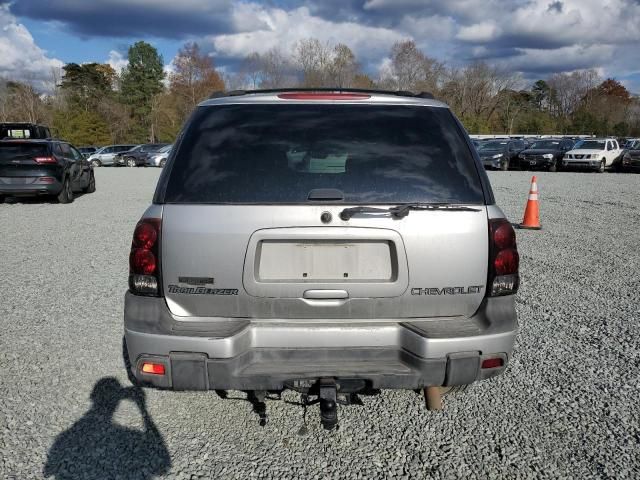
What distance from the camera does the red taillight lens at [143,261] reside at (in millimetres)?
2451

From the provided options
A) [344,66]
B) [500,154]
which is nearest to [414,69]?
[344,66]

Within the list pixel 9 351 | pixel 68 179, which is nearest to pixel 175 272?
pixel 9 351

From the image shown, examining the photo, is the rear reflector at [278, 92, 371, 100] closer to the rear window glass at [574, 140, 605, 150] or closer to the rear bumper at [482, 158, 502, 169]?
the rear bumper at [482, 158, 502, 169]

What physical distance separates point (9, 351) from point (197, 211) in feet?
8.52

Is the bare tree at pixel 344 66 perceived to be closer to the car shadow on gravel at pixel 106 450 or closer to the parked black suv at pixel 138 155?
the parked black suv at pixel 138 155

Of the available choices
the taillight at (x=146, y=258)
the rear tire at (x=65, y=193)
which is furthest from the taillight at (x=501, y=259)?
the rear tire at (x=65, y=193)

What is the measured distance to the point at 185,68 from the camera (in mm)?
63469

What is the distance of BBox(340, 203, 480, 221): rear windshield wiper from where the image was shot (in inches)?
93.9

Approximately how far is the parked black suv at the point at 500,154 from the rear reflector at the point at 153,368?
25657 millimetres

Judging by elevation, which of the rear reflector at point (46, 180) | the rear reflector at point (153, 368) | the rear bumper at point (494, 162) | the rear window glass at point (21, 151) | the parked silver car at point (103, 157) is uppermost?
the rear window glass at point (21, 151)

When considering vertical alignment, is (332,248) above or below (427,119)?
below

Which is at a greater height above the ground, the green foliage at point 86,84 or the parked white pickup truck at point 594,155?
the green foliage at point 86,84

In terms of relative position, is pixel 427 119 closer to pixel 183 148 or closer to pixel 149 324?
pixel 183 148

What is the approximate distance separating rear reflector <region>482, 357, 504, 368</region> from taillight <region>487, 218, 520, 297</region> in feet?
1.03
